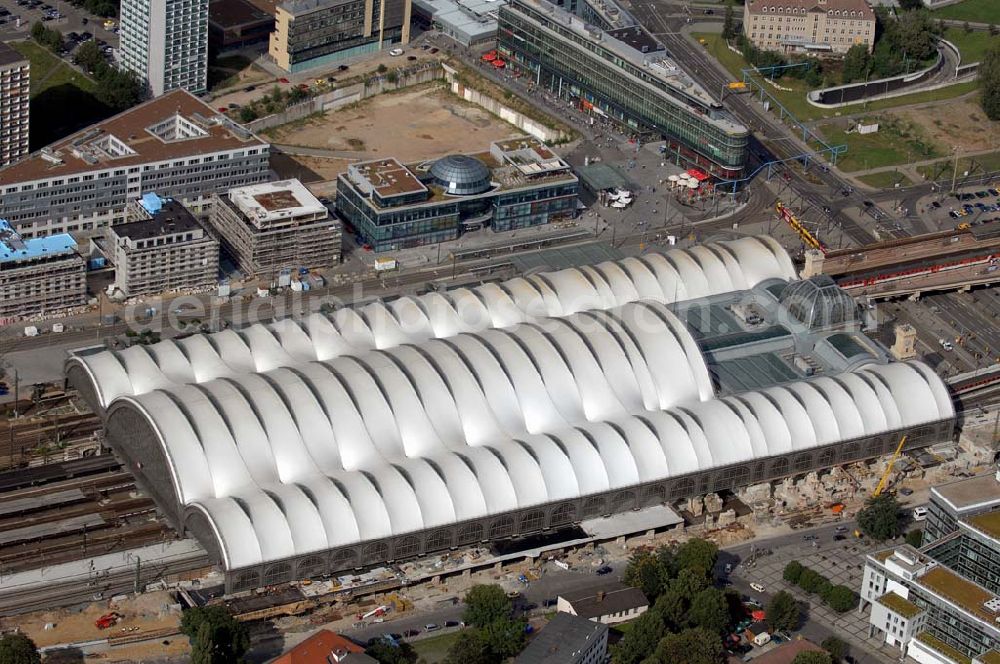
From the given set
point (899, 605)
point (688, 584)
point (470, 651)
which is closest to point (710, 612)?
point (688, 584)

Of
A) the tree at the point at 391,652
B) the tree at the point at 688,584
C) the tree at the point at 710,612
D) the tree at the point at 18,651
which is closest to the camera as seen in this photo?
the tree at the point at 18,651

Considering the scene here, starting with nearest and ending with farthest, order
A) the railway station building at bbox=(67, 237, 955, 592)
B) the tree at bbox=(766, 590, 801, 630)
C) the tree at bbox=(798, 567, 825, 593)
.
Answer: the tree at bbox=(766, 590, 801, 630)
the railway station building at bbox=(67, 237, 955, 592)
the tree at bbox=(798, 567, 825, 593)

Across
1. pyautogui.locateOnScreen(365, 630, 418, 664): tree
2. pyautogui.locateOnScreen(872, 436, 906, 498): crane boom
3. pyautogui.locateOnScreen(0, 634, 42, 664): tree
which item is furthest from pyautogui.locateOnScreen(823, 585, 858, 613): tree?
pyautogui.locateOnScreen(0, 634, 42, 664): tree

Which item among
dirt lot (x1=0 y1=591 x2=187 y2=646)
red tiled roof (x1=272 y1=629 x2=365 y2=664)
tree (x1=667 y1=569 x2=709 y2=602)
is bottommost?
dirt lot (x1=0 y1=591 x2=187 y2=646)

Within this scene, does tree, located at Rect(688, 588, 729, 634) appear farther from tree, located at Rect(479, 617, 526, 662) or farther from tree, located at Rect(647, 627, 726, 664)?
tree, located at Rect(479, 617, 526, 662)

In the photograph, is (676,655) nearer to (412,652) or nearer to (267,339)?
(412,652)

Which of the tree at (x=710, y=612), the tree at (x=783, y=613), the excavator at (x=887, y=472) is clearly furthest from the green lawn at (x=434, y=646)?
the excavator at (x=887, y=472)

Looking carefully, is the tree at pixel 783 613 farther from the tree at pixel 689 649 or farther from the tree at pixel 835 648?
the tree at pixel 689 649
